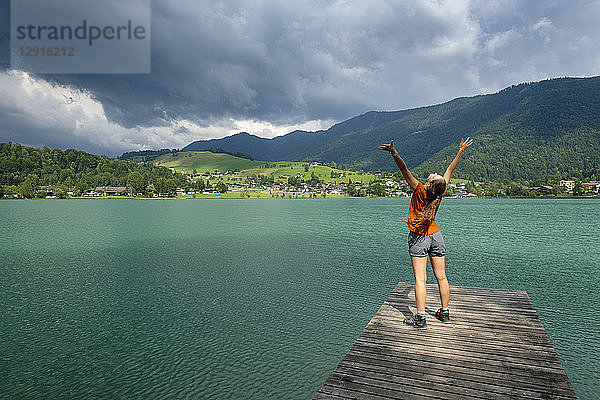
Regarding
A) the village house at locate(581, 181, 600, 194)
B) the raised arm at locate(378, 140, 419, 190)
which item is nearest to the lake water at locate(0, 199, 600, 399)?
the raised arm at locate(378, 140, 419, 190)

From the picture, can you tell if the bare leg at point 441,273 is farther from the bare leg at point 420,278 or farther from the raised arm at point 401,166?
the raised arm at point 401,166

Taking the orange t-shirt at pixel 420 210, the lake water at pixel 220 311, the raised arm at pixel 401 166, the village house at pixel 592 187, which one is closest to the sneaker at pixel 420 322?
the orange t-shirt at pixel 420 210

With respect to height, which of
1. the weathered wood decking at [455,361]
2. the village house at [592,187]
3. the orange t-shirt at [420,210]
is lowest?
the weathered wood decking at [455,361]

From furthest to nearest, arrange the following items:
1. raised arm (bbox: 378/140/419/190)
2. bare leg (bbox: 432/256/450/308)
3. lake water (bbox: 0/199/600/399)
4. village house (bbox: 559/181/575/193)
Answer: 1. village house (bbox: 559/181/575/193)
2. lake water (bbox: 0/199/600/399)
3. bare leg (bbox: 432/256/450/308)
4. raised arm (bbox: 378/140/419/190)

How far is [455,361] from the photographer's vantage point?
6.20 meters

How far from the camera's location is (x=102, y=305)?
15062 millimetres

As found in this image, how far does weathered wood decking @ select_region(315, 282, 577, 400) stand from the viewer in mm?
5336

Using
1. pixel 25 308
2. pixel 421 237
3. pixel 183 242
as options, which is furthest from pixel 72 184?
pixel 421 237

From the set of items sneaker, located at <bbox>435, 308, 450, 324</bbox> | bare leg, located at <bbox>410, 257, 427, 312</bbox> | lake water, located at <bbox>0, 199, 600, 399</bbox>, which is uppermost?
bare leg, located at <bbox>410, 257, 427, 312</bbox>

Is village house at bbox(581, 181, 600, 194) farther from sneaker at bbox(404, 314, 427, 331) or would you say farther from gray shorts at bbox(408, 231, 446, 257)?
sneaker at bbox(404, 314, 427, 331)

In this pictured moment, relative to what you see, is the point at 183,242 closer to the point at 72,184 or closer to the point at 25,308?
the point at 25,308

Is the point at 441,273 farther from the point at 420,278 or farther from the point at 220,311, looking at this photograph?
the point at 220,311

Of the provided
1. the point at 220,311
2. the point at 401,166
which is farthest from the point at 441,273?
the point at 220,311

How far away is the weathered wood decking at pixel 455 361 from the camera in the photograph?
210 inches
